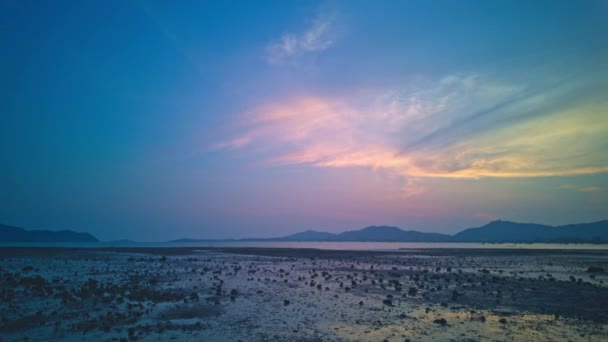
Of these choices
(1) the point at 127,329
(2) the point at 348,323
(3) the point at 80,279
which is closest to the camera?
(1) the point at 127,329

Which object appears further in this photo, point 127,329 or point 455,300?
point 455,300

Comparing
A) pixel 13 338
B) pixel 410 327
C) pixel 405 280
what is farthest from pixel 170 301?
pixel 405 280

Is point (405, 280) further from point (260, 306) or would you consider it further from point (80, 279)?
point (80, 279)

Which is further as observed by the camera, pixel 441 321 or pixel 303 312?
pixel 303 312

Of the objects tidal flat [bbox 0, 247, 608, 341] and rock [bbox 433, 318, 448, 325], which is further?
rock [bbox 433, 318, 448, 325]

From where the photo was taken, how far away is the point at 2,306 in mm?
18859

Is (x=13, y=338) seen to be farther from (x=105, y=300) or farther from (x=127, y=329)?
(x=105, y=300)

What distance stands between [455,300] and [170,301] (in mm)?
18627

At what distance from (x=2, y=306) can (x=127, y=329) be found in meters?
10.1

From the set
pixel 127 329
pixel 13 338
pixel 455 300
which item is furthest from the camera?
pixel 455 300

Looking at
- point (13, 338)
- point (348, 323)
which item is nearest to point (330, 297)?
point (348, 323)

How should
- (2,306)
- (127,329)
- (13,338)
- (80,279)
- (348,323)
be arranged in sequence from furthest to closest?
(80,279) → (2,306) → (348,323) → (127,329) → (13,338)

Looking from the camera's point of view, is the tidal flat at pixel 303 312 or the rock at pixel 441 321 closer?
the tidal flat at pixel 303 312

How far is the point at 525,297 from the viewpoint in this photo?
77.5 feet
